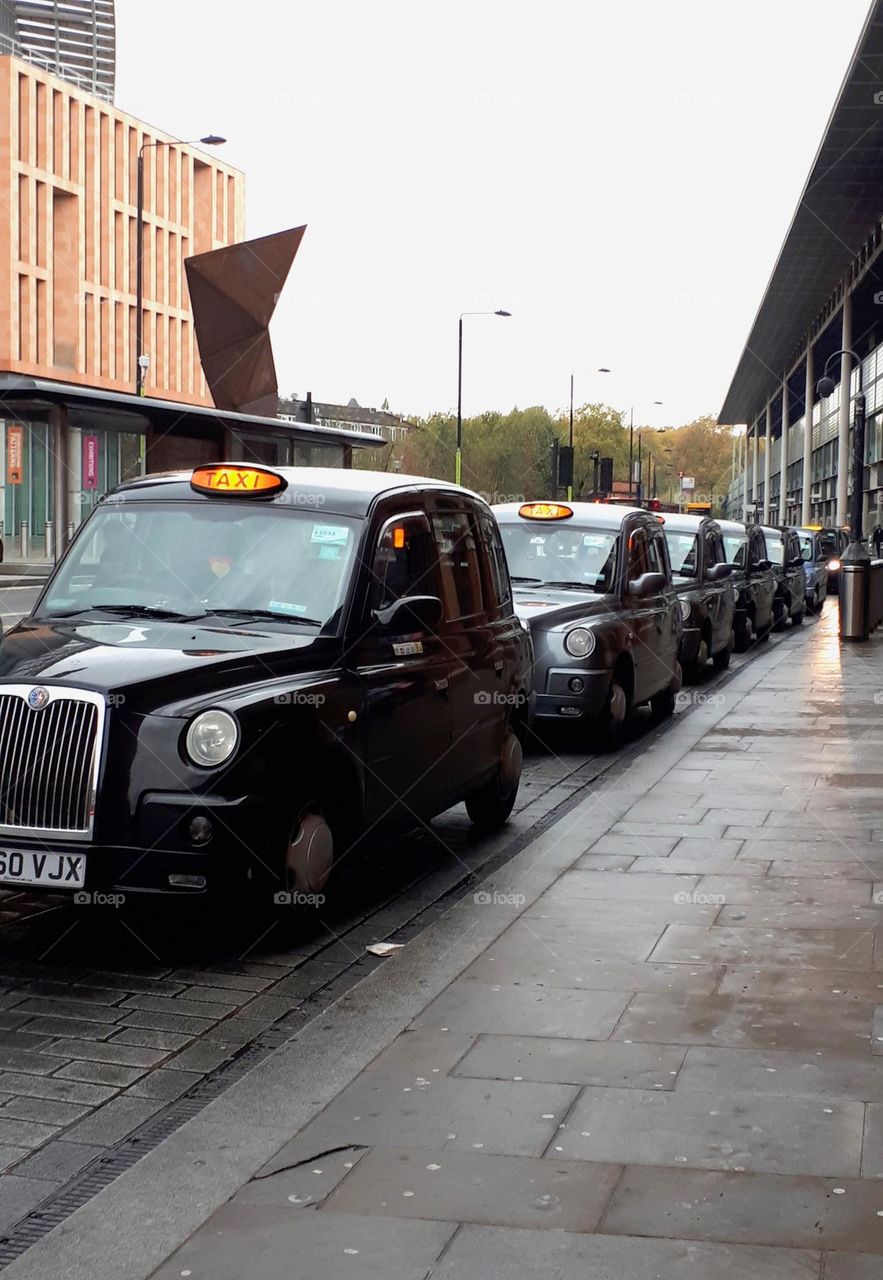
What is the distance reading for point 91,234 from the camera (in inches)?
2372

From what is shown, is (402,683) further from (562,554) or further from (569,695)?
(562,554)

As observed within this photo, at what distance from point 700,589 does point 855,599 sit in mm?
7607

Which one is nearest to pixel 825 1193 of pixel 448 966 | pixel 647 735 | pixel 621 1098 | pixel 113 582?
pixel 621 1098

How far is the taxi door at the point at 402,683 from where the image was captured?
21.7 feet

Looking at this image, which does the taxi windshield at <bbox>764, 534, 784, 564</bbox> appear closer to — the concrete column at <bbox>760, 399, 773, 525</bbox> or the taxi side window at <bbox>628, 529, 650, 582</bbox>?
the taxi side window at <bbox>628, 529, 650, 582</bbox>

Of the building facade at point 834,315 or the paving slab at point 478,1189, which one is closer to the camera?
the paving slab at point 478,1189

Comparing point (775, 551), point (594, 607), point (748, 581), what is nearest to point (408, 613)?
point (594, 607)

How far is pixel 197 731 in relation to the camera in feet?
18.4

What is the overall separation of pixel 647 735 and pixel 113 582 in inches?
284

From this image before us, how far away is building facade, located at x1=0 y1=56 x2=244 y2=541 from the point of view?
180 ft

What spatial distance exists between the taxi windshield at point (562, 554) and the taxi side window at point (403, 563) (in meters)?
5.34

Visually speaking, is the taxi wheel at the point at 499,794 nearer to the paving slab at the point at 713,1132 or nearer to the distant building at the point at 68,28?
the paving slab at the point at 713,1132

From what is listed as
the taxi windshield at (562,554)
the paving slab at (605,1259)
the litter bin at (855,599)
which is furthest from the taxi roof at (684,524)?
the paving slab at (605,1259)

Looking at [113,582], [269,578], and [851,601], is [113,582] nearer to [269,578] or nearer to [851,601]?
[269,578]
